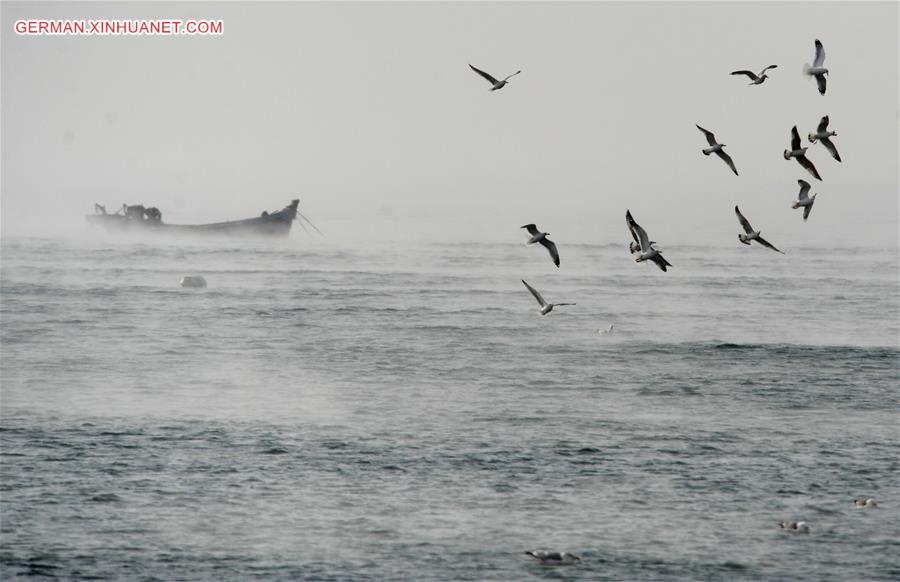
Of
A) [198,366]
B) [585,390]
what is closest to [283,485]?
[585,390]

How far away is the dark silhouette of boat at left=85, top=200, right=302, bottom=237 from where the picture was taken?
149675 millimetres

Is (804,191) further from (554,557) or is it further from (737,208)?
(554,557)

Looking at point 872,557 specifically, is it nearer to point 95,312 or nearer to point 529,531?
point 529,531

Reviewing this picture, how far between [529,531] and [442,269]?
86247mm

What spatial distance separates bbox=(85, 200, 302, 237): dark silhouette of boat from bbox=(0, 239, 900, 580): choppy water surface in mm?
67524

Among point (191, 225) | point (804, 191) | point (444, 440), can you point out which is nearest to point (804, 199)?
point (804, 191)

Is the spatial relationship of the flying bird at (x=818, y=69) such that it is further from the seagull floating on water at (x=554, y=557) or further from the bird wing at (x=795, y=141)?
the seagull floating on water at (x=554, y=557)

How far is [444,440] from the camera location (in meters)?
38.2

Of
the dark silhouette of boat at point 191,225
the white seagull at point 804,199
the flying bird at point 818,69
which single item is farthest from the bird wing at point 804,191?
the dark silhouette of boat at point 191,225

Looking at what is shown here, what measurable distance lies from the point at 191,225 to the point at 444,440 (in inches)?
4771

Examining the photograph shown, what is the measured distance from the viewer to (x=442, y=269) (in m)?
115

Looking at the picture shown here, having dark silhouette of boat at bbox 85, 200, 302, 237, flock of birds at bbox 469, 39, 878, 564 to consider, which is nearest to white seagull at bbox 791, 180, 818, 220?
flock of birds at bbox 469, 39, 878, 564

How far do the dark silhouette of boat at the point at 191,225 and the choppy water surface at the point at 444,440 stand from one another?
67524 mm

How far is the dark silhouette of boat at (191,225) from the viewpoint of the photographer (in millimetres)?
149675
